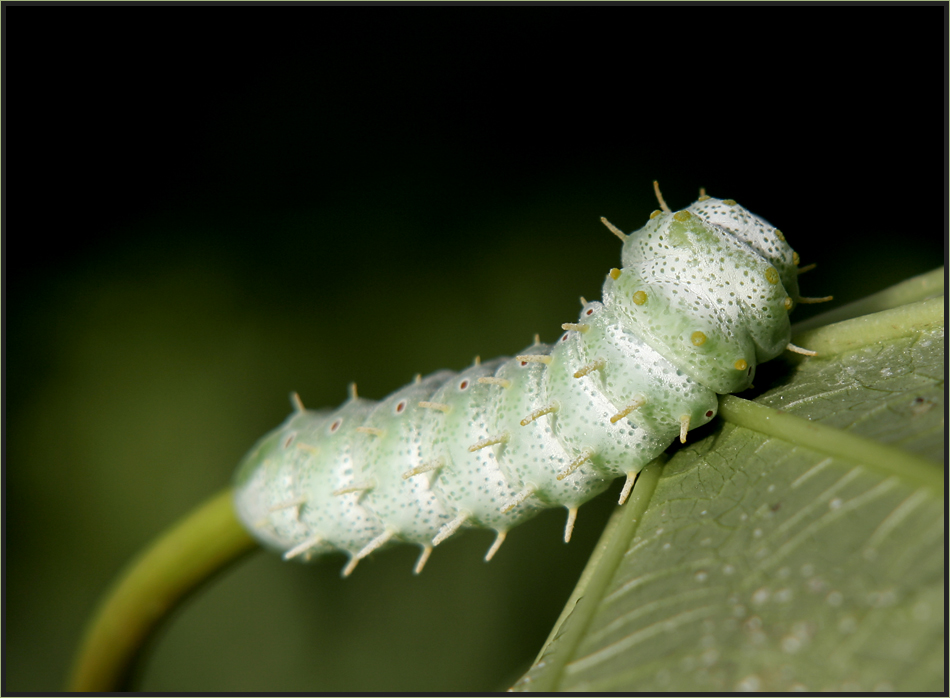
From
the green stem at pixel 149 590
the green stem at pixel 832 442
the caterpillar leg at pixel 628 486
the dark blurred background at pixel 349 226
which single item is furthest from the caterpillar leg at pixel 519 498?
the dark blurred background at pixel 349 226

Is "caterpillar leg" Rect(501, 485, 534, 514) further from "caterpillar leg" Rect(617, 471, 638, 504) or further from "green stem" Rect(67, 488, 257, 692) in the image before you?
"green stem" Rect(67, 488, 257, 692)

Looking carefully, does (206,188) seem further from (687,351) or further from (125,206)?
(687,351)

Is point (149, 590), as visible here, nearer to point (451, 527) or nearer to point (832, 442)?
point (451, 527)

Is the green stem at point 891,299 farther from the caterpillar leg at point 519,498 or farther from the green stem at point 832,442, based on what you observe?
the caterpillar leg at point 519,498

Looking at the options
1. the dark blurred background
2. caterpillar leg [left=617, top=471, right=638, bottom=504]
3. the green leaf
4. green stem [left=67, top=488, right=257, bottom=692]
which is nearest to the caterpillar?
caterpillar leg [left=617, top=471, right=638, bottom=504]

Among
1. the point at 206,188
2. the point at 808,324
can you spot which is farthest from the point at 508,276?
the point at 808,324

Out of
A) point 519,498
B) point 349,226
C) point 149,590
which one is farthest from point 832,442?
point 349,226
